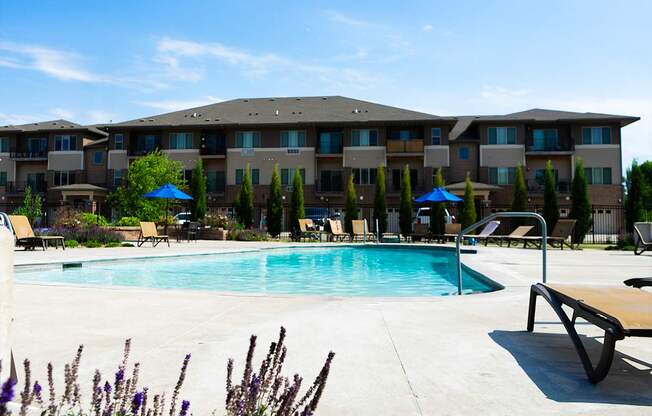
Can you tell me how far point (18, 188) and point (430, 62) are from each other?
39.6 meters

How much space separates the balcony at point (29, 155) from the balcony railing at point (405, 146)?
29.1 m

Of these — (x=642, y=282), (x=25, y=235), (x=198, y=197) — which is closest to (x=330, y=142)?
(x=198, y=197)

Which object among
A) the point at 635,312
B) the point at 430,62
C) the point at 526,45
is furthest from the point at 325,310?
the point at 430,62

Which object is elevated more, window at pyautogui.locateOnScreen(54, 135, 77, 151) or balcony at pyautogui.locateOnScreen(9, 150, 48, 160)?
window at pyautogui.locateOnScreen(54, 135, 77, 151)

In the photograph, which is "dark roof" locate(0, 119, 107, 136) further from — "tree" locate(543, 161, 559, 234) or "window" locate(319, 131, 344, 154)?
"tree" locate(543, 161, 559, 234)

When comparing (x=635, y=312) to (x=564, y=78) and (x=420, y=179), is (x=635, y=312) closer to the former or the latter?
(x=564, y=78)

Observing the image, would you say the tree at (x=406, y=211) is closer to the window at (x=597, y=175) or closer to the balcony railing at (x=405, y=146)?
the balcony railing at (x=405, y=146)

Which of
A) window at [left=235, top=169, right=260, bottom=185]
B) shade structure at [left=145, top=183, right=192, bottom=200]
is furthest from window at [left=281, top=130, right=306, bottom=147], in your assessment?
shade structure at [left=145, top=183, right=192, bottom=200]

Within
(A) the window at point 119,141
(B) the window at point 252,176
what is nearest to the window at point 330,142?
(B) the window at point 252,176

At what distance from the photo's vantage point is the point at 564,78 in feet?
45.8

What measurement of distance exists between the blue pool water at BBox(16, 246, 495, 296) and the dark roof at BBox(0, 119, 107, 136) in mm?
31498

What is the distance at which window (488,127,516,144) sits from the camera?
3478cm

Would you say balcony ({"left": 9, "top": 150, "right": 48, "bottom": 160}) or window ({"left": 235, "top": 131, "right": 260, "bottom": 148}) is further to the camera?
balcony ({"left": 9, "top": 150, "right": 48, "bottom": 160})

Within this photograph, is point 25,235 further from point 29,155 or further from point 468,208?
point 29,155
